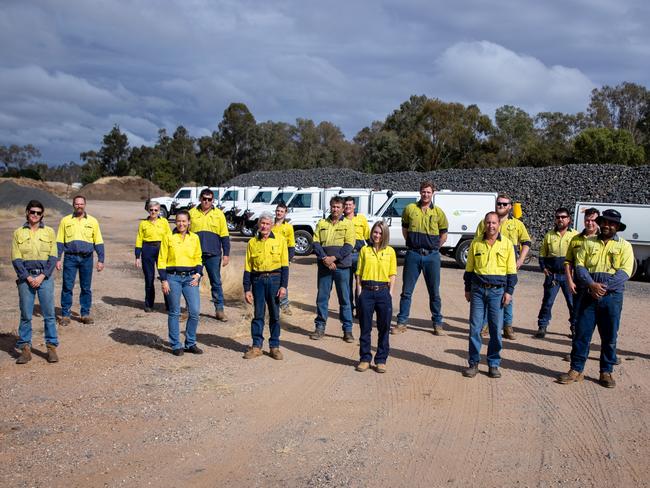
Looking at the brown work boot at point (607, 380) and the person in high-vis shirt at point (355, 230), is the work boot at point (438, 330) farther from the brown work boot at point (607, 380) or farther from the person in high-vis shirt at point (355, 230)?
the brown work boot at point (607, 380)

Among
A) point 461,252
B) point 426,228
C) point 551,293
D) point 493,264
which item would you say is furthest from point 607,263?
point 461,252

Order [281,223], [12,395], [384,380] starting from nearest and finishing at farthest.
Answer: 1. [12,395]
2. [384,380]
3. [281,223]

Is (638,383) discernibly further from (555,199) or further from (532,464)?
(555,199)

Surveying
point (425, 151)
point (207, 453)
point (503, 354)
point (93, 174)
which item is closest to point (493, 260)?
point (503, 354)

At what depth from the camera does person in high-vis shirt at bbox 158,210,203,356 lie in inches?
274

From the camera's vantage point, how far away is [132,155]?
82500mm

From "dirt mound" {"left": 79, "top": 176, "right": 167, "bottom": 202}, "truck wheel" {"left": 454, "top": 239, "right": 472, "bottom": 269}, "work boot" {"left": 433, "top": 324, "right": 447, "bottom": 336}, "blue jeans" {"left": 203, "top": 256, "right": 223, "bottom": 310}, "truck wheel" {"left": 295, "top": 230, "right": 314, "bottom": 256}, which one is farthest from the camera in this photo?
"dirt mound" {"left": 79, "top": 176, "right": 167, "bottom": 202}

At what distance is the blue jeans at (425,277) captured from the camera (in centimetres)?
830

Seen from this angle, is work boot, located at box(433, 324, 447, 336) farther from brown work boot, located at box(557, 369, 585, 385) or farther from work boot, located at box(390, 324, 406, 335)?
brown work boot, located at box(557, 369, 585, 385)

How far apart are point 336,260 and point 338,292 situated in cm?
43

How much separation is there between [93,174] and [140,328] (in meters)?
77.2

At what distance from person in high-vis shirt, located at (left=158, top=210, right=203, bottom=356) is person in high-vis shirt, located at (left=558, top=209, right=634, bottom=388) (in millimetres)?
4140

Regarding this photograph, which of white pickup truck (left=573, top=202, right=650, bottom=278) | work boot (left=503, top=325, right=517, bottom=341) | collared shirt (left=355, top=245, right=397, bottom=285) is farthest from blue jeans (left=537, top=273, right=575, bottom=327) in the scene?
white pickup truck (left=573, top=202, right=650, bottom=278)

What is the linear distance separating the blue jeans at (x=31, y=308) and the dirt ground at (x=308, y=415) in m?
0.32
